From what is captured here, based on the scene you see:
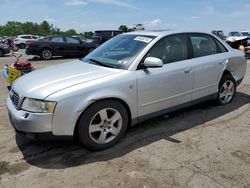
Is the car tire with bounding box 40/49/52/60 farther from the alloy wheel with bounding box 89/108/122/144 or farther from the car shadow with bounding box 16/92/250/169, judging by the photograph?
the alloy wheel with bounding box 89/108/122/144

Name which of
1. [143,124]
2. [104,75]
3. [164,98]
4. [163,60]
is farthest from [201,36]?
[104,75]

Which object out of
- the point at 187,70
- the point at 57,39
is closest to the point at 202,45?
the point at 187,70

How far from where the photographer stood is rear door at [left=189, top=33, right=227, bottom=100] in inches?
193

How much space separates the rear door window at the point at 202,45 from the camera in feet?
16.4

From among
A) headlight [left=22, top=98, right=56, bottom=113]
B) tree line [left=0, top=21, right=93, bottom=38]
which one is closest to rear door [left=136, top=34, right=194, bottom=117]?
headlight [left=22, top=98, right=56, bottom=113]

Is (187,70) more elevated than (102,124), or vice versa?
(187,70)

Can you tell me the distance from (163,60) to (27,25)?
251 ft

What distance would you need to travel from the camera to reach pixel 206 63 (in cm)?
500

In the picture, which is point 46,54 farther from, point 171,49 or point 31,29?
point 31,29

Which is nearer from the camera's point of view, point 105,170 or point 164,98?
point 105,170

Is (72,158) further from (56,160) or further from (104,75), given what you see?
(104,75)

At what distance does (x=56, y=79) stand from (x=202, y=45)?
2.72m

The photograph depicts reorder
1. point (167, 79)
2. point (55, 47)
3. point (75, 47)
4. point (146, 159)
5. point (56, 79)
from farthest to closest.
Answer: point (75, 47), point (55, 47), point (167, 79), point (56, 79), point (146, 159)

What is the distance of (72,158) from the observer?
3.68 metres
